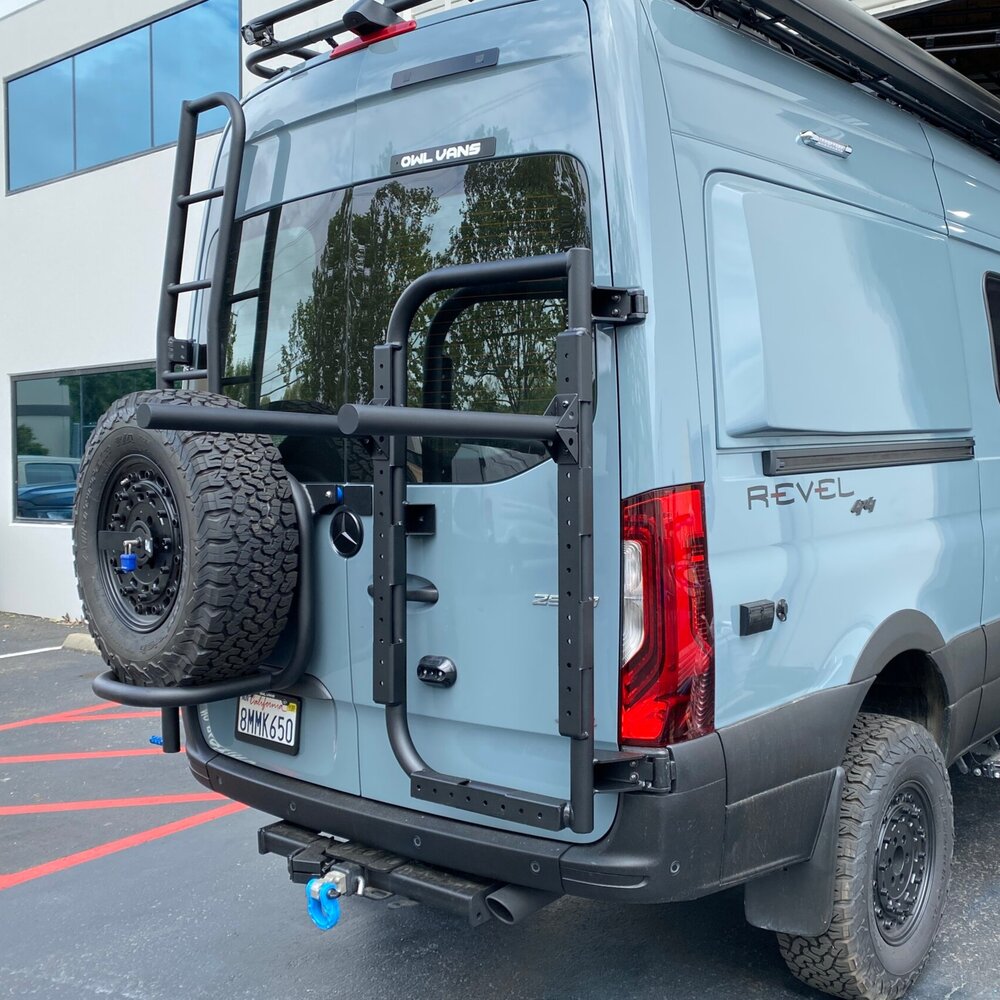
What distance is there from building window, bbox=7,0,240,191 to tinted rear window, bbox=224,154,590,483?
22.7 ft

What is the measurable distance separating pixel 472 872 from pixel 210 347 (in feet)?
5.89

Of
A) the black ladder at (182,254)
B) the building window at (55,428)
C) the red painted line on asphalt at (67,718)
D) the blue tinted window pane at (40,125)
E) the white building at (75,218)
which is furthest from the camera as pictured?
the blue tinted window pane at (40,125)

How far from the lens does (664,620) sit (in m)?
2.50

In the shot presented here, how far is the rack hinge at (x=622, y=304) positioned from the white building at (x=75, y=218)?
790 centimetres

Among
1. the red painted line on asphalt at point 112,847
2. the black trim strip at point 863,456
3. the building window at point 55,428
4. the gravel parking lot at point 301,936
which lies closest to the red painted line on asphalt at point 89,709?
the gravel parking lot at point 301,936

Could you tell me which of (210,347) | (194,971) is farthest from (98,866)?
(210,347)

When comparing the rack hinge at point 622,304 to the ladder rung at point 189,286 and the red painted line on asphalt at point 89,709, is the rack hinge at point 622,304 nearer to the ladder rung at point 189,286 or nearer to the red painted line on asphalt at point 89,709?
the ladder rung at point 189,286

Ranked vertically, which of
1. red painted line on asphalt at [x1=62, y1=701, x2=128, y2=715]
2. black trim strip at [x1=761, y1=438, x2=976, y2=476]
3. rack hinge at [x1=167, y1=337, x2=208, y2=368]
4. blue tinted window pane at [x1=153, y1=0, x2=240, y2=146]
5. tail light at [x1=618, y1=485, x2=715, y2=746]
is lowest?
red painted line on asphalt at [x1=62, y1=701, x2=128, y2=715]

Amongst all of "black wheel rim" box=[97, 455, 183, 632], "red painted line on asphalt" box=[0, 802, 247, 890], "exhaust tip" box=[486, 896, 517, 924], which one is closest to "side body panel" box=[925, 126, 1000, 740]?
"exhaust tip" box=[486, 896, 517, 924]

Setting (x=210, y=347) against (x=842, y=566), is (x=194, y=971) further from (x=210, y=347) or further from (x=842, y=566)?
(x=842, y=566)

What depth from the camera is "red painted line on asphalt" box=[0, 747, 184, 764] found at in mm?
6188

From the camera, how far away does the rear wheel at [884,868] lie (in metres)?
2.92

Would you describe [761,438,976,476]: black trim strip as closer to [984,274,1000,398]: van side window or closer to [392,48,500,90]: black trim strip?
[984,274,1000,398]: van side window

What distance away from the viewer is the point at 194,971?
349cm
